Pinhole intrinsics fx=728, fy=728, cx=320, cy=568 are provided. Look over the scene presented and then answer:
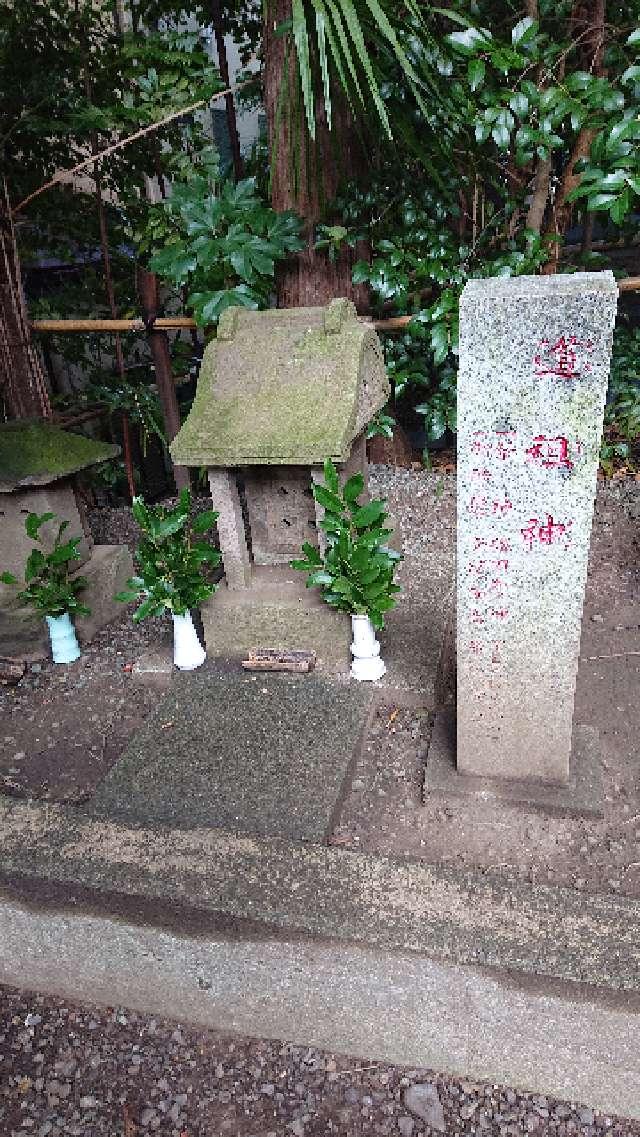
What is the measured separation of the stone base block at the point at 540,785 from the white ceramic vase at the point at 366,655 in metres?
0.51

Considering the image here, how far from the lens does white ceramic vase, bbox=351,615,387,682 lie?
3049 mm

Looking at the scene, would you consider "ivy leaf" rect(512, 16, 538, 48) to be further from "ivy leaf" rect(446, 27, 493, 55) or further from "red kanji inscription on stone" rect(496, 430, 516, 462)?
"red kanji inscription on stone" rect(496, 430, 516, 462)

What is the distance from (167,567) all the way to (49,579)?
0.62 metres

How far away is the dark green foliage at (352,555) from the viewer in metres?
2.85

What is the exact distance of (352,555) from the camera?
2863mm

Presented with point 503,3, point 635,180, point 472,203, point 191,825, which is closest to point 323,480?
point 191,825

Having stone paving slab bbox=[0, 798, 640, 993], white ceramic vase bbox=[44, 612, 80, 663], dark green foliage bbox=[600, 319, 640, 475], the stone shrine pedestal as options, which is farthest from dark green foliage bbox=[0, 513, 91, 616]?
dark green foliage bbox=[600, 319, 640, 475]

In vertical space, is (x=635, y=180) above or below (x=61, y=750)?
above

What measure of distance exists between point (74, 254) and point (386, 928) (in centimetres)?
591

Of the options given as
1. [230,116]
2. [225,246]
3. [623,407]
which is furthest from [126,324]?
[623,407]

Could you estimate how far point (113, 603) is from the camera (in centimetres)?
391

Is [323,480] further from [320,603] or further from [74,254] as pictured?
[74,254]

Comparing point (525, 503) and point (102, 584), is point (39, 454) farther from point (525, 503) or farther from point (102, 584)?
point (525, 503)

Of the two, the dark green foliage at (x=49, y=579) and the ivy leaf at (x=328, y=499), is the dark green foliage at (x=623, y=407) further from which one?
the dark green foliage at (x=49, y=579)
